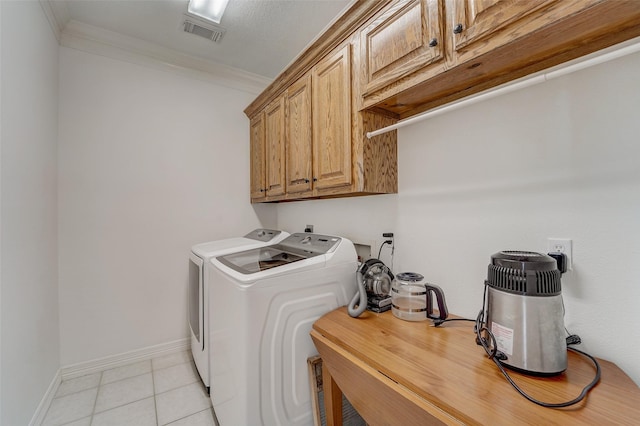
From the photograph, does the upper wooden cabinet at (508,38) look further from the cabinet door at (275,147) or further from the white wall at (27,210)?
the white wall at (27,210)

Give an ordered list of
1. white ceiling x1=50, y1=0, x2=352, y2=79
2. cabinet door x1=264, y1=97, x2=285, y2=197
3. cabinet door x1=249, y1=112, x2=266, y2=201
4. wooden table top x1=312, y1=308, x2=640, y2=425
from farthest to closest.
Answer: cabinet door x1=249, y1=112, x2=266, y2=201 < cabinet door x1=264, y1=97, x2=285, y2=197 < white ceiling x1=50, y1=0, x2=352, y2=79 < wooden table top x1=312, y1=308, x2=640, y2=425

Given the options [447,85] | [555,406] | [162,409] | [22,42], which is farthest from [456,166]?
[22,42]

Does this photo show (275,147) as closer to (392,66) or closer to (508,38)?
(392,66)

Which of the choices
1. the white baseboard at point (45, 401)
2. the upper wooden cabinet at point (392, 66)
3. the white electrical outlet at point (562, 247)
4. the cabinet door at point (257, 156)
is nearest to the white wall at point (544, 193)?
the white electrical outlet at point (562, 247)

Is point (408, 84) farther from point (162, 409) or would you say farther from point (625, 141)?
point (162, 409)

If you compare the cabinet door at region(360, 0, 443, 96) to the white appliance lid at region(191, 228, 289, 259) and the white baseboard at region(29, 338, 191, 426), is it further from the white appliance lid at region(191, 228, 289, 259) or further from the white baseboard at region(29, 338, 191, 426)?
the white baseboard at region(29, 338, 191, 426)

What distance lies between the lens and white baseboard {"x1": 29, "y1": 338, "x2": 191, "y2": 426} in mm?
1750

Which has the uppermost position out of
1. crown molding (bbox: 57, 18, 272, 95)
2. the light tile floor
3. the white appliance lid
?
crown molding (bbox: 57, 18, 272, 95)

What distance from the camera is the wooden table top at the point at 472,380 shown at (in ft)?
2.23

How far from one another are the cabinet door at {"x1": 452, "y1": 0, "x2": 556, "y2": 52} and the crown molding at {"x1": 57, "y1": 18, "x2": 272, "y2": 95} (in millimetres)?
2312

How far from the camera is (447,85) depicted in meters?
1.24

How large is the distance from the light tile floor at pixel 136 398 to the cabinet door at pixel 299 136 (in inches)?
63.3

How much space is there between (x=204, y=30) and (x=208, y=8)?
26 cm

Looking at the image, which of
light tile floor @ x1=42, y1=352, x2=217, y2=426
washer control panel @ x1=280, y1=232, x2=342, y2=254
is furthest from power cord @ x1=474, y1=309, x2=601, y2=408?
light tile floor @ x1=42, y1=352, x2=217, y2=426
